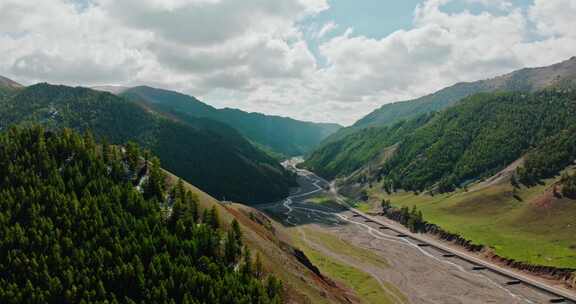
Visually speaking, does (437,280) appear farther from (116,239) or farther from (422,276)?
(116,239)

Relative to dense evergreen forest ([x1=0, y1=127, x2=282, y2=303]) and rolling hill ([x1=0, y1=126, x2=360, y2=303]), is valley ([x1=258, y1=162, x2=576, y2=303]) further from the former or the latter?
dense evergreen forest ([x1=0, y1=127, x2=282, y2=303])

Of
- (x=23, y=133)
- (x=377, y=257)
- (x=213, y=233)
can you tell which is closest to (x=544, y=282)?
(x=377, y=257)

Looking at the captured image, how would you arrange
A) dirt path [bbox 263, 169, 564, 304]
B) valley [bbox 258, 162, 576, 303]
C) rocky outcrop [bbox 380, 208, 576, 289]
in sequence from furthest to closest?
rocky outcrop [bbox 380, 208, 576, 289] < dirt path [bbox 263, 169, 564, 304] < valley [bbox 258, 162, 576, 303]

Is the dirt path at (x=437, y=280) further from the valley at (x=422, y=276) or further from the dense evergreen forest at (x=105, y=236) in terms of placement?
the dense evergreen forest at (x=105, y=236)

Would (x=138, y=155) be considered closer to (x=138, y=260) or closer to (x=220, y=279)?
(x=138, y=260)

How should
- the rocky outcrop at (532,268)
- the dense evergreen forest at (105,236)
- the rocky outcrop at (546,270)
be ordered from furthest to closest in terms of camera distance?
the rocky outcrop at (532,268) → the rocky outcrop at (546,270) → the dense evergreen forest at (105,236)

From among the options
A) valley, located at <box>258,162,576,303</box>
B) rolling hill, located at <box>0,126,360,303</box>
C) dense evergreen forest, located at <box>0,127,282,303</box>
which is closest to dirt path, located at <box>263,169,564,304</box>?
valley, located at <box>258,162,576,303</box>

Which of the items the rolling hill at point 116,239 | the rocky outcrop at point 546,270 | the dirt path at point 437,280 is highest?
the rolling hill at point 116,239

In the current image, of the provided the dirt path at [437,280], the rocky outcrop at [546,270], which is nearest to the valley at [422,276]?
the dirt path at [437,280]

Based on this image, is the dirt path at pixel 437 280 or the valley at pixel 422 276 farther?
the dirt path at pixel 437 280

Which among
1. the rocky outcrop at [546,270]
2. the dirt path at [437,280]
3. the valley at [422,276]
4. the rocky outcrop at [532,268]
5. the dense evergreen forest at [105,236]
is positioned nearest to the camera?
the dense evergreen forest at [105,236]
